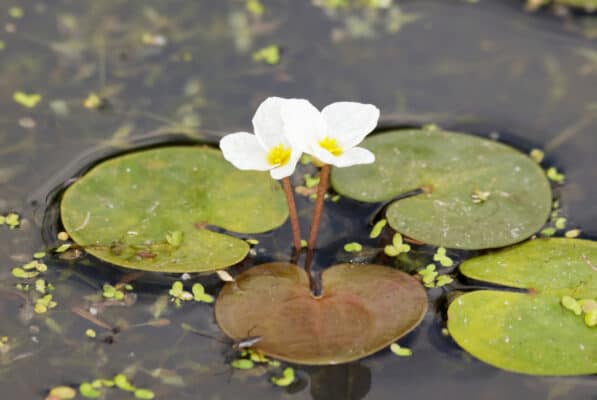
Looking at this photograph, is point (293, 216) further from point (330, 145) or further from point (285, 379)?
point (285, 379)

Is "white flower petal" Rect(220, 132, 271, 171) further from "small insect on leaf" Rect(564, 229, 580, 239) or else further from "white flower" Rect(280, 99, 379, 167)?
"small insect on leaf" Rect(564, 229, 580, 239)

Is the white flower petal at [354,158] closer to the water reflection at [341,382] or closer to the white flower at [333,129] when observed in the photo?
the white flower at [333,129]

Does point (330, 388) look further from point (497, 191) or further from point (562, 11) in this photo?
point (562, 11)

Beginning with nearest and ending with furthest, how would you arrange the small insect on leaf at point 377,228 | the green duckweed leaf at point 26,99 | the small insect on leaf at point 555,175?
the small insect on leaf at point 377,228
the small insect on leaf at point 555,175
the green duckweed leaf at point 26,99

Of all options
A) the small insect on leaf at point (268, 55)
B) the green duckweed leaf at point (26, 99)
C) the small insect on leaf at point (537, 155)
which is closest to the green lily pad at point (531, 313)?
the small insect on leaf at point (537, 155)

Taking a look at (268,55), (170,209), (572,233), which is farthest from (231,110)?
(572,233)

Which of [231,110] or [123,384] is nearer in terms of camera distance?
[123,384]
